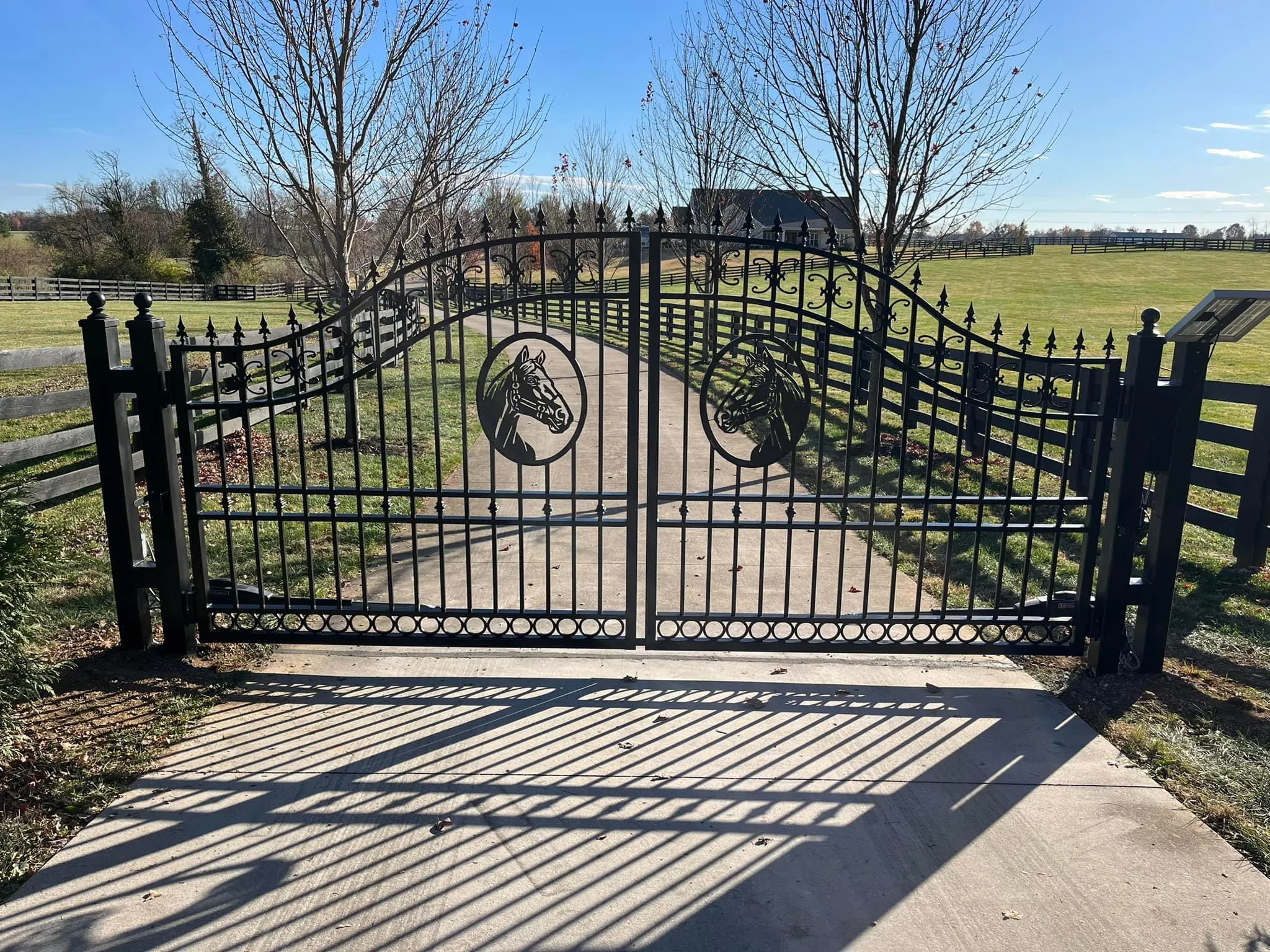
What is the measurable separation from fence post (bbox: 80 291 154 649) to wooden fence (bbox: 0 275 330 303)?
106 feet

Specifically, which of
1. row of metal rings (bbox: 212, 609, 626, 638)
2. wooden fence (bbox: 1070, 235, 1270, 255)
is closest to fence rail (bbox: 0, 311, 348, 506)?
row of metal rings (bbox: 212, 609, 626, 638)

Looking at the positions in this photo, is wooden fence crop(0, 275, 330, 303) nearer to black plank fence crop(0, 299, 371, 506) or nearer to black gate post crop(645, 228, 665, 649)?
black plank fence crop(0, 299, 371, 506)

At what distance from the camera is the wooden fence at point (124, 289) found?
119ft

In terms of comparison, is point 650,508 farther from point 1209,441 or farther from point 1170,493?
point 1209,441

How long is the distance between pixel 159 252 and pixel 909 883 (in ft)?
195

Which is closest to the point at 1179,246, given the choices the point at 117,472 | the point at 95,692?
the point at 117,472

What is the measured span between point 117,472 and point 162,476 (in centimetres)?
26

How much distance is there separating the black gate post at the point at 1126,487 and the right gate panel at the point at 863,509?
0.27 feet

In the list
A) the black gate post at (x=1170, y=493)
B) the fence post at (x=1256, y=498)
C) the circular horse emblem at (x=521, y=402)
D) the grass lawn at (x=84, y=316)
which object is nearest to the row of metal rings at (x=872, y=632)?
the black gate post at (x=1170, y=493)

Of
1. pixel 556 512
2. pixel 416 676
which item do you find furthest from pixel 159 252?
pixel 416 676

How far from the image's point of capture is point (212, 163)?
390 inches

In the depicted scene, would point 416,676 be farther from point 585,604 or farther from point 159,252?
point 159,252

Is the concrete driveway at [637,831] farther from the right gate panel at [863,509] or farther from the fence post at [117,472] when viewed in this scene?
the fence post at [117,472]

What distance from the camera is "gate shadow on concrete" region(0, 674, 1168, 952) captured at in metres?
2.77
